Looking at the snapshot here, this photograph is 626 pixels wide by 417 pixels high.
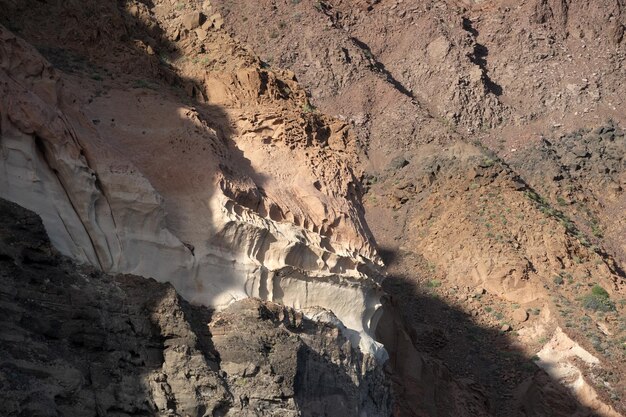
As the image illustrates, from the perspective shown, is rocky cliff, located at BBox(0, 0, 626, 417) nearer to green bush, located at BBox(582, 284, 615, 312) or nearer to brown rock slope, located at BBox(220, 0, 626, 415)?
green bush, located at BBox(582, 284, 615, 312)

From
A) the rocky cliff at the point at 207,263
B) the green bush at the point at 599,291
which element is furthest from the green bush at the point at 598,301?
the rocky cliff at the point at 207,263

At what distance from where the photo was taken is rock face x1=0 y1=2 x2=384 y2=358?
489 inches

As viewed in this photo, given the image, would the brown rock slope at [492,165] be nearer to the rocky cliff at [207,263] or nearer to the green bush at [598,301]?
the green bush at [598,301]

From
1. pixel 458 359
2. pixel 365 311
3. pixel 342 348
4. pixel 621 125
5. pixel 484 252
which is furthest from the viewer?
pixel 621 125

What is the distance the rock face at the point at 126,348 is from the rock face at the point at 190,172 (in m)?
1.00

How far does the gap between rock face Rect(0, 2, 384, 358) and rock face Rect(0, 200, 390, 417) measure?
3.27 ft

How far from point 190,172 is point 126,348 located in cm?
389

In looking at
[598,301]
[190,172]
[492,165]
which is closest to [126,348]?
[190,172]

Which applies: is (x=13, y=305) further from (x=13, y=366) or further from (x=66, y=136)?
(x=66, y=136)

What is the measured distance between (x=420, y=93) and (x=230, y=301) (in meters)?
46.1

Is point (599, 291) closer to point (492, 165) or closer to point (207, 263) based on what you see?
point (492, 165)

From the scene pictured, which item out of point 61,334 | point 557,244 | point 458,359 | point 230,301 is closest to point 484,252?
point 557,244

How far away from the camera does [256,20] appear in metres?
60.2

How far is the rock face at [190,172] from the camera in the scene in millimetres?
12414
